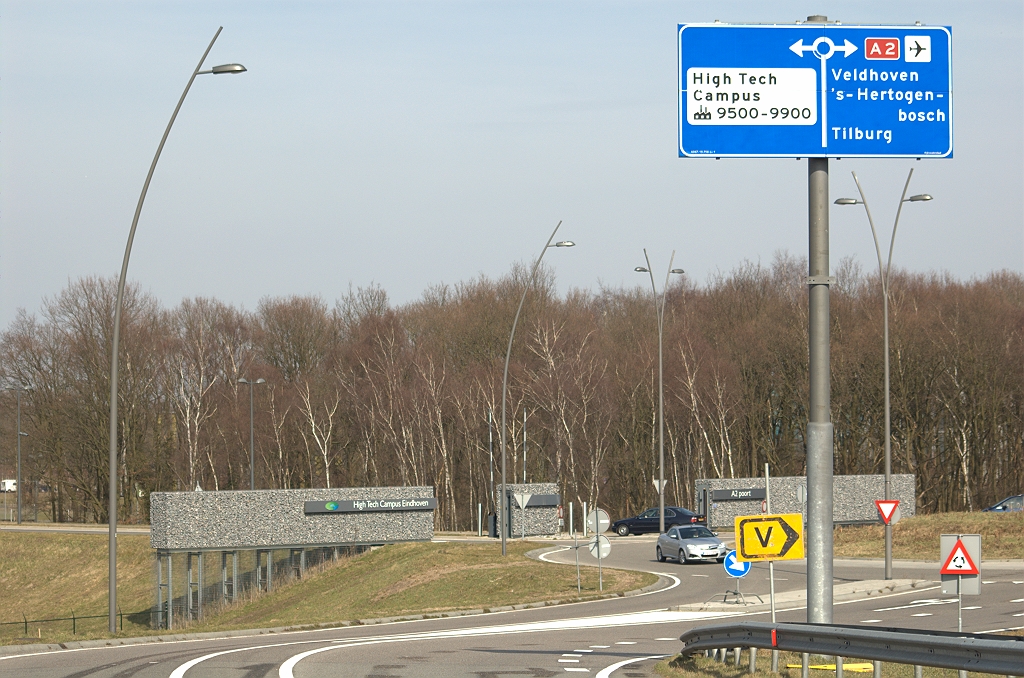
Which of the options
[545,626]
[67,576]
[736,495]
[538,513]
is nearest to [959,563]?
[545,626]

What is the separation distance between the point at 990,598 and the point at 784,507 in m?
27.6

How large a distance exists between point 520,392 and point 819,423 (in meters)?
61.3

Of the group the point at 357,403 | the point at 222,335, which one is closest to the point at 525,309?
the point at 357,403

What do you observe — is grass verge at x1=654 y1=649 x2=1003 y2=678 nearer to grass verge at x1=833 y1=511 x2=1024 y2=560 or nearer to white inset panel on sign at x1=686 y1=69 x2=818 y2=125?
white inset panel on sign at x1=686 y1=69 x2=818 y2=125

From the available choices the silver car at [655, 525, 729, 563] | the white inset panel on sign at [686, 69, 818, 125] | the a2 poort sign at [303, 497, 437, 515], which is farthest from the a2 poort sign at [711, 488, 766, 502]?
the white inset panel on sign at [686, 69, 818, 125]

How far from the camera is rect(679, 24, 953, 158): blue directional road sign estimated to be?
519 inches

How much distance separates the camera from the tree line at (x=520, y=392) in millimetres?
65875

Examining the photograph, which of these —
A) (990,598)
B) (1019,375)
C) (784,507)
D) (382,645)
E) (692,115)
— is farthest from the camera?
(1019,375)

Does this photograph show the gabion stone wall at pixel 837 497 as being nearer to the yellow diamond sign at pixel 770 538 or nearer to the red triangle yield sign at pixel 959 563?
the red triangle yield sign at pixel 959 563

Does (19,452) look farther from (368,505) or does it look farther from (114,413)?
(114,413)

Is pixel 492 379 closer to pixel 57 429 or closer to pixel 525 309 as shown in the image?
pixel 525 309

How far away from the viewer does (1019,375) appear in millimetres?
64188

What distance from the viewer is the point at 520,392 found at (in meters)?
74.4

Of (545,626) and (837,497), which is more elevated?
(545,626)
